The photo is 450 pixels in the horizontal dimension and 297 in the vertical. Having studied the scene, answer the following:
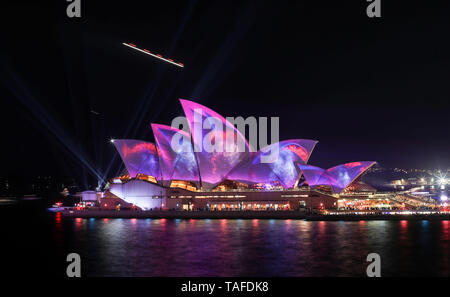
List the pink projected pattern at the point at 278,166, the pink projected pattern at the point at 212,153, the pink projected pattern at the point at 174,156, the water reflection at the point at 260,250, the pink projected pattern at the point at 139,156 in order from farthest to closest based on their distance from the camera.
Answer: the pink projected pattern at the point at 139,156
the pink projected pattern at the point at 174,156
the pink projected pattern at the point at 278,166
the pink projected pattern at the point at 212,153
the water reflection at the point at 260,250

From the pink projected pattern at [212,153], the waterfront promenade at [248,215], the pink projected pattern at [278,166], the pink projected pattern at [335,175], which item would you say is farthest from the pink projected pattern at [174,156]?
the pink projected pattern at [335,175]

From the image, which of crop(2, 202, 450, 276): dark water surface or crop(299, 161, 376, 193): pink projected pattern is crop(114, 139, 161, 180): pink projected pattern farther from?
crop(299, 161, 376, 193): pink projected pattern

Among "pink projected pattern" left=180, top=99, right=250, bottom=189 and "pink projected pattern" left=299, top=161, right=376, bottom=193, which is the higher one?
"pink projected pattern" left=180, top=99, right=250, bottom=189

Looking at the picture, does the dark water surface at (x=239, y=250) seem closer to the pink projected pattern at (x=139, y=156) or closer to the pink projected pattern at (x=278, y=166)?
the pink projected pattern at (x=278, y=166)

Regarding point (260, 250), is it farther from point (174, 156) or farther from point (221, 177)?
point (174, 156)

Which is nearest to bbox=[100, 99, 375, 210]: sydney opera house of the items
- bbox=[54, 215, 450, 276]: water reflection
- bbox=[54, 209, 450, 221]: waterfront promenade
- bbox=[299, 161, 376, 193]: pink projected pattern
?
bbox=[299, 161, 376, 193]: pink projected pattern
